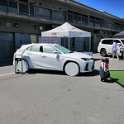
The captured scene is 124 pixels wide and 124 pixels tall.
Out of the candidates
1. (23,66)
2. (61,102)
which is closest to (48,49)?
(23,66)

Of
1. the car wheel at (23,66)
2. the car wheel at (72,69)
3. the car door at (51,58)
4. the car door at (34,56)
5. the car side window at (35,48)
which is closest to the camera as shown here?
the car wheel at (72,69)

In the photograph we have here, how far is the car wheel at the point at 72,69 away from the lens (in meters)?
12.5

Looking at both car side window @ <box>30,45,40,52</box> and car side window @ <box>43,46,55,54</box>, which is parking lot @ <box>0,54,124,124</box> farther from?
car side window @ <box>30,45,40,52</box>

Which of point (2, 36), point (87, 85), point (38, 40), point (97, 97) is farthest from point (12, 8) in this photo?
point (97, 97)

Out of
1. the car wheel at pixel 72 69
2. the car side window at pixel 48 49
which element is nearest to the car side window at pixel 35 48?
the car side window at pixel 48 49

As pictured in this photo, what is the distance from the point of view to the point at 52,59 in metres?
13.0

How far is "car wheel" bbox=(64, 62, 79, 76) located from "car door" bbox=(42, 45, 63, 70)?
1.40ft

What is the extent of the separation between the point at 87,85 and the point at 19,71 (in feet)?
16.0

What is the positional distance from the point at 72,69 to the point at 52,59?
114cm

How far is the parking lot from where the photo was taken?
19.2 feet

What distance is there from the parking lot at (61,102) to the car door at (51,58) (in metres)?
2.07

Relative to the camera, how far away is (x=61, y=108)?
670cm

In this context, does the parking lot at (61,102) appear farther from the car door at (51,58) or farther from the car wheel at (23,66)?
the car wheel at (23,66)

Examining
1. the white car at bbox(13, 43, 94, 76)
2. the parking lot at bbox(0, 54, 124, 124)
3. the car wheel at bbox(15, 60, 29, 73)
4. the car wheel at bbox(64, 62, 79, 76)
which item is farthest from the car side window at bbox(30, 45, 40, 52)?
the parking lot at bbox(0, 54, 124, 124)
